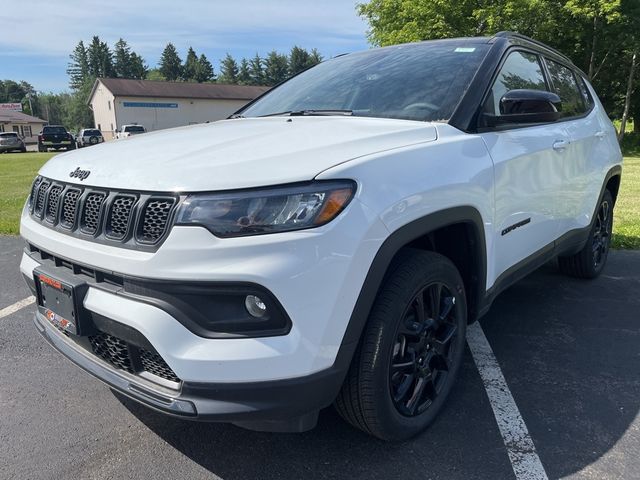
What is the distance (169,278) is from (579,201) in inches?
125

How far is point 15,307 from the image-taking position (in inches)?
169

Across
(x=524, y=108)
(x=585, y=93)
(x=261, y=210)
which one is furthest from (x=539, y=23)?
(x=261, y=210)

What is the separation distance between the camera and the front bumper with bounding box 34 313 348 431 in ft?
5.97

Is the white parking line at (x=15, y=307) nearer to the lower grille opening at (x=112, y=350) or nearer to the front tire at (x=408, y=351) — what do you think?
the lower grille opening at (x=112, y=350)

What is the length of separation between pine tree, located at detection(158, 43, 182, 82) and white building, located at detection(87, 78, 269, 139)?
5813 cm

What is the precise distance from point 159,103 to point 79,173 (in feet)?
198

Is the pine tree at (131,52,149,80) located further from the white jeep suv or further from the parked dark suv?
the white jeep suv

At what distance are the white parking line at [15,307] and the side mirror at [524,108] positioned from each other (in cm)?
368

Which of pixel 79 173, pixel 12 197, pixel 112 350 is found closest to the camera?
pixel 112 350

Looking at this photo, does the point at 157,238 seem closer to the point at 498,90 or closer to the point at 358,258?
the point at 358,258

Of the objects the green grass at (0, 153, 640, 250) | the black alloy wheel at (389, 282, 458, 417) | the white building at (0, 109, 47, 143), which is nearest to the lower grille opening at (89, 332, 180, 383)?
the black alloy wheel at (389, 282, 458, 417)

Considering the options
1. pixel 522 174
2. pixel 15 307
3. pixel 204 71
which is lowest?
pixel 15 307

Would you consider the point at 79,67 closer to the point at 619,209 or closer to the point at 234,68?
the point at 234,68

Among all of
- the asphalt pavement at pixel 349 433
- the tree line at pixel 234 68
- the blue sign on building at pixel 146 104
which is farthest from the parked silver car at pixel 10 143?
the tree line at pixel 234 68
